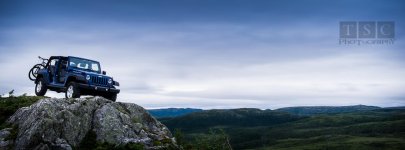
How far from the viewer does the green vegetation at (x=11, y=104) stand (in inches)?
837

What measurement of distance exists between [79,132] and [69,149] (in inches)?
55.1

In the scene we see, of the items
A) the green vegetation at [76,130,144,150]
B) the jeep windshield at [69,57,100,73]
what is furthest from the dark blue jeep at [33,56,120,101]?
the green vegetation at [76,130,144,150]

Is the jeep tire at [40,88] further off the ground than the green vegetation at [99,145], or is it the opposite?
the jeep tire at [40,88]

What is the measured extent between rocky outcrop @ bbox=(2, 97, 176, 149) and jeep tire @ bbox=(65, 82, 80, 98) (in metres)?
2.41

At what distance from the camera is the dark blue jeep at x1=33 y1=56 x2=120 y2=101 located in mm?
24453

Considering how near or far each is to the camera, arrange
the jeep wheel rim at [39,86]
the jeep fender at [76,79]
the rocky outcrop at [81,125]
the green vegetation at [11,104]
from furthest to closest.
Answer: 1. the jeep wheel rim at [39,86]
2. the jeep fender at [76,79]
3. the green vegetation at [11,104]
4. the rocky outcrop at [81,125]

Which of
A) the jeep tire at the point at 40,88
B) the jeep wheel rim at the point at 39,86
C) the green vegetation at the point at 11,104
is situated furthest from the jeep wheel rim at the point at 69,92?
the jeep wheel rim at the point at 39,86

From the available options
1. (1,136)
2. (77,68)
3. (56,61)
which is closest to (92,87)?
(77,68)

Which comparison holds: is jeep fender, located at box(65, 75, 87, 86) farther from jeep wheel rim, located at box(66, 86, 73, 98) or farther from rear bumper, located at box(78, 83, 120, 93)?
jeep wheel rim, located at box(66, 86, 73, 98)

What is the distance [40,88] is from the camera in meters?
27.9

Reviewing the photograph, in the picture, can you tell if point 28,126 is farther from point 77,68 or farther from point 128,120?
point 77,68

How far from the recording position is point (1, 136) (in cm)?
1928

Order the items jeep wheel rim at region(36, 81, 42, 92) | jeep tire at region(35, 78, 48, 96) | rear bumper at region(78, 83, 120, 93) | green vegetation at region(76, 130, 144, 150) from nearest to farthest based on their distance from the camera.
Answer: green vegetation at region(76, 130, 144, 150) → rear bumper at region(78, 83, 120, 93) → jeep tire at region(35, 78, 48, 96) → jeep wheel rim at region(36, 81, 42, 92)

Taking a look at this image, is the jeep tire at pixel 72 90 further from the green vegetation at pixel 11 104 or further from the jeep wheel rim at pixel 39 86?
the jeep wheel rim at pixel 39 86
